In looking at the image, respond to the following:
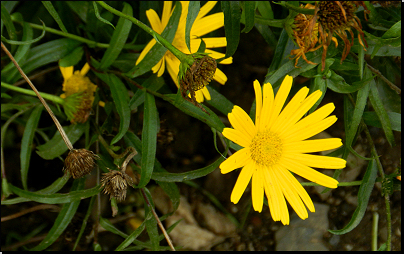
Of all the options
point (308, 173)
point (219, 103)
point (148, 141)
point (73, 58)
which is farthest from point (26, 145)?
point (308, 173)

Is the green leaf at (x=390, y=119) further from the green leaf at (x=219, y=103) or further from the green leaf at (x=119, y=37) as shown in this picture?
the green leaf at (x=119, y=37)

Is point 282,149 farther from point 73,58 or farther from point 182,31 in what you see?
point 73,58

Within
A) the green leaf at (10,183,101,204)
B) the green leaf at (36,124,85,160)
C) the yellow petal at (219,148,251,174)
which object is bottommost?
the green leaf at (10,183,101,204)

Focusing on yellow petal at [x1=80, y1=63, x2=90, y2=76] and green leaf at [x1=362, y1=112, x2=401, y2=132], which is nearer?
green leaf at [x1=362, y1=112, x2=401, y2=132]

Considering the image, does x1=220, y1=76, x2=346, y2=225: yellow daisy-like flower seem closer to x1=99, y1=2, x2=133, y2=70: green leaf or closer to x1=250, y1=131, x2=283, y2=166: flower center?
x1=250, y1=131, x2=283, y2=166: flower center

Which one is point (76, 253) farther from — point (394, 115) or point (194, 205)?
point (394, 115)

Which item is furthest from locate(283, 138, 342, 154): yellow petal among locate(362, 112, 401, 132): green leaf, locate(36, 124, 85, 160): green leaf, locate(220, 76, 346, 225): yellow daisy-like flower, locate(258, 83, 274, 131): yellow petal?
locate(36, 124, 85, 160): green leaf
